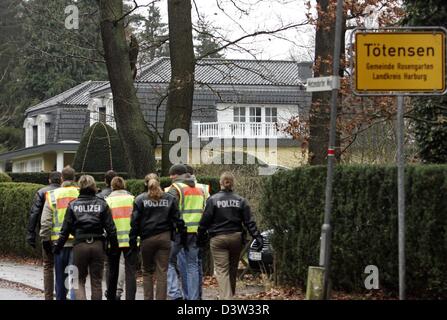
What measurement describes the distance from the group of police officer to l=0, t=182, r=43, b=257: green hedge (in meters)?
9.93

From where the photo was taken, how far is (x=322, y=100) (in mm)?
22344

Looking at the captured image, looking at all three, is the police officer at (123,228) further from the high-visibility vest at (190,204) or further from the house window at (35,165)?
the house window at (35,165)

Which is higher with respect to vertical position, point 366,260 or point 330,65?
point 330,65

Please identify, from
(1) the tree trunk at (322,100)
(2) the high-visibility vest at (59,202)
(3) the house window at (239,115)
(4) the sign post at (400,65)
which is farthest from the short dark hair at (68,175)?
(3) the house window at (239,115)

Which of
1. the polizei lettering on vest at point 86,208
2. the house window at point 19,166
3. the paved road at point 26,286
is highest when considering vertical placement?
the polizei lettering on vest at point 86,208

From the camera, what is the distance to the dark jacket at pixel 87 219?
13.9 m

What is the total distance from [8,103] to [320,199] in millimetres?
55637

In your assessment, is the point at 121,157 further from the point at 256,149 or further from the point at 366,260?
the point at 366,260

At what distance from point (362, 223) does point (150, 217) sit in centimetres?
320

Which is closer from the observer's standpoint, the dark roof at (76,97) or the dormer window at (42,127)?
the dark roof at (76,97)

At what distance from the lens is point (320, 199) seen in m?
15.7

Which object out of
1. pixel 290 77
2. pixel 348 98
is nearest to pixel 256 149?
pixel 290 77

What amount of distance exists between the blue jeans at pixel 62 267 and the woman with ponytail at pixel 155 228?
3.52 ft
